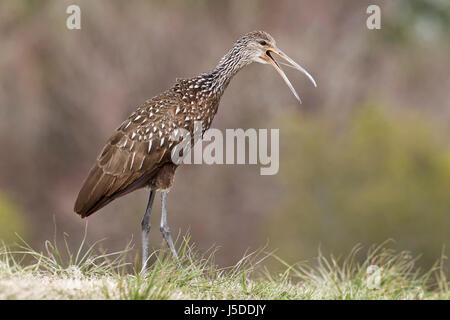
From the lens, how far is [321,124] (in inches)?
1097

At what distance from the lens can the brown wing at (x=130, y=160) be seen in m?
7.37

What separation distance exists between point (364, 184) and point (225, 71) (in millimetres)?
20038

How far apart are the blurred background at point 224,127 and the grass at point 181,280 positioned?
1578 centimetres

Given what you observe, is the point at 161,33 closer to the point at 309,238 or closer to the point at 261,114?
the point at 261,114

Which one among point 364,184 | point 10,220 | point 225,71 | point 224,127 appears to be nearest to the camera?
point 225,71

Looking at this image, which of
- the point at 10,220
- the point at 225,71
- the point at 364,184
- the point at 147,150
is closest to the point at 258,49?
the point at 225,71

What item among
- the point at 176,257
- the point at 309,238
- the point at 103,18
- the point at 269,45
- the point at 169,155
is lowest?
the point at 309,238

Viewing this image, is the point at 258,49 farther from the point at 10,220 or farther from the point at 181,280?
the point at 10,220

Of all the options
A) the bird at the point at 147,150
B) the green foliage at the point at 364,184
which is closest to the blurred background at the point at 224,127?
the green foliage at the point at 364,184

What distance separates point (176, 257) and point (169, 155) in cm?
115

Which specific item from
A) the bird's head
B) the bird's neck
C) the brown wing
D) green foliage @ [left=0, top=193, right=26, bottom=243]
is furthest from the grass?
green foliage @ [left=0, top=193, right=26, bottom=243]

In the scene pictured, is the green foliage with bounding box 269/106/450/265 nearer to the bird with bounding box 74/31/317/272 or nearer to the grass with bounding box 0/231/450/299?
the bird with bounding box 74/31/317/272

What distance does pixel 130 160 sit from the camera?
293 inches
